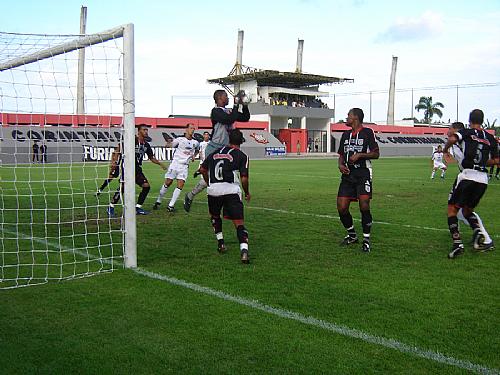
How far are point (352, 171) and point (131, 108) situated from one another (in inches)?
143

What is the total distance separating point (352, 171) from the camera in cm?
897

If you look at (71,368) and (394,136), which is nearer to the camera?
(71,368)

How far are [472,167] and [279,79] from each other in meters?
75.0

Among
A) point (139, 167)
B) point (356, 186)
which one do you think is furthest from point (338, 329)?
point (139, 167)

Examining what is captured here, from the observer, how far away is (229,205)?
821 centimetres

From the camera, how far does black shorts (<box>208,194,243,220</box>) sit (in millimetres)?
8141

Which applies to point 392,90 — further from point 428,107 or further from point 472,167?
point 472,167

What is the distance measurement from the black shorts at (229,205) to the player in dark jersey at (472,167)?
10.2 ft

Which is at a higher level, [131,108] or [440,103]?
[440,103]

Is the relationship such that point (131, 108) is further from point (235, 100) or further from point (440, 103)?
point (440, 103)

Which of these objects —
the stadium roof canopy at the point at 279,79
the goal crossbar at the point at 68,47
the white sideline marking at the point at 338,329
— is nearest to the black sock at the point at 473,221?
the white sideline marking at the point at 338,329

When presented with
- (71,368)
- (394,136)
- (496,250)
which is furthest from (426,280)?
(394,136)

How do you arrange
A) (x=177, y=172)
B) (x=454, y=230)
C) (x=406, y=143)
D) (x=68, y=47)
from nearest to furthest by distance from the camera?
(x=68, y=47), (x=454, y=230), (x=177, y=172), (x=406, y=143)

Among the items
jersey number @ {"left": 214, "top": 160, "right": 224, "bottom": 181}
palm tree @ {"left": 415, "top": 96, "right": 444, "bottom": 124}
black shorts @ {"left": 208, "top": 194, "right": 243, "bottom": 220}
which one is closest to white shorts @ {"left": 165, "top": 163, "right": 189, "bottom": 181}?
black shorts @ {"left": 208, "top": 194, "right": 243, "bottom": 220}
